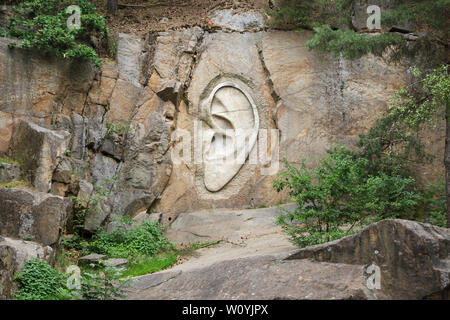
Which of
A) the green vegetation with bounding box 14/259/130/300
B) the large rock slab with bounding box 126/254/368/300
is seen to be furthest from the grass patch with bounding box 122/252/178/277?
the green vegetation with bounding box 14/259/130/300

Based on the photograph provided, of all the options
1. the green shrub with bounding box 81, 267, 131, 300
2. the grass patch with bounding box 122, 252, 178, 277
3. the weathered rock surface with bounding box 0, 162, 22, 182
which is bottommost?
the grass patch with bounding box 122, 252, 178, 277

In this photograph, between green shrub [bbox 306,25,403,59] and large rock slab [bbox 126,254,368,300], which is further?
green shrub [bbox 306,25,403,59]

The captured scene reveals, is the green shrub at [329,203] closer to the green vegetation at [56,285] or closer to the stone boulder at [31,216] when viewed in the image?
the green vegetation at [56,285]

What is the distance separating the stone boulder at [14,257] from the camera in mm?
6301

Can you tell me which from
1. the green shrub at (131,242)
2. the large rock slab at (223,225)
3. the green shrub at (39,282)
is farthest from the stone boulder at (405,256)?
the green shrub at (131,242)

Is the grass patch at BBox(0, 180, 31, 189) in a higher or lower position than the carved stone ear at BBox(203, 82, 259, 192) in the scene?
lower

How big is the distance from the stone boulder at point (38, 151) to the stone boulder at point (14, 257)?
7.24 ft

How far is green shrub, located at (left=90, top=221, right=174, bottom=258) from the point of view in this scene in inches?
412

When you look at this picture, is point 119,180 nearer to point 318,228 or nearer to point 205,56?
point 205,56

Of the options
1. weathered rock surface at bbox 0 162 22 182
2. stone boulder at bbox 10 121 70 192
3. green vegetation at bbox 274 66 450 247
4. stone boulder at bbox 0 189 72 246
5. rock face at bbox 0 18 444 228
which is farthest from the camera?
rock face at bbox 0 18 444 228

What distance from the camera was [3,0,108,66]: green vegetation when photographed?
1185 centimetres

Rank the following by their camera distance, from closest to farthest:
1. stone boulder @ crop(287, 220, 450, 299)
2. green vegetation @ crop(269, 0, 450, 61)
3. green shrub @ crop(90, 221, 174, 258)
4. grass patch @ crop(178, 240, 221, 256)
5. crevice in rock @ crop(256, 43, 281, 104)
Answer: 1. stone boulder @ crop(287, 220, 450, 299)
2. green vegetation @ crop(269, 0, 450, 61)
3. green shrub @ crop(90, 221, 174, 258)
4. grass patch @ crop(178, 240, 221, 256)
5. crevice in rock @ crop(256, 43, 281, 104)

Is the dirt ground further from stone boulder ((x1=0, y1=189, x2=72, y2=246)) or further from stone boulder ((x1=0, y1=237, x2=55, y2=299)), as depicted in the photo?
stone boulder ((x1=0, y1=237, x2=55, y2=299))

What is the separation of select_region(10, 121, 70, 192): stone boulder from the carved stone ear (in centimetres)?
464
